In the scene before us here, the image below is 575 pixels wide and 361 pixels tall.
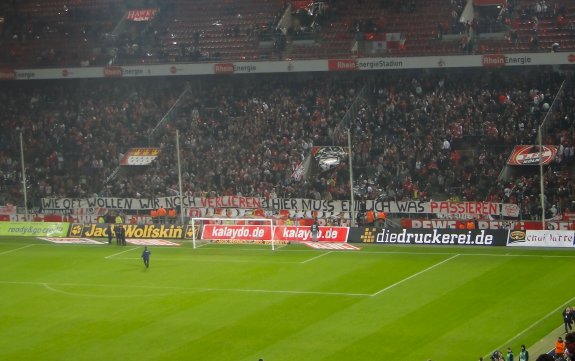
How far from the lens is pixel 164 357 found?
3431 cm

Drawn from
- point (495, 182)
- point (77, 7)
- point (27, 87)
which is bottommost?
point (495, 182)

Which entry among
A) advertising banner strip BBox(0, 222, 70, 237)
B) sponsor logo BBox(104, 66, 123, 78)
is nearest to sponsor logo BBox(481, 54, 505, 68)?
sponsor logo BBox(104, 66, 123, 78)

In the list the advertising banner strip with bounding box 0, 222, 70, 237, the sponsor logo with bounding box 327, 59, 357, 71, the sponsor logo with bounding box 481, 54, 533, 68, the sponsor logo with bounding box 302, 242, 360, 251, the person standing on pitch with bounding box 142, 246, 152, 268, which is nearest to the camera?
the person standing on pitch with bounding box 142, 246, 152, 268

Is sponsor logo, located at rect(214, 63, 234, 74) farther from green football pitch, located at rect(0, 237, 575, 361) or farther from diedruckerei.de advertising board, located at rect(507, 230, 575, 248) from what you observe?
diedruckerei.de advertising board, located at rect(507, 230, 575, 248)

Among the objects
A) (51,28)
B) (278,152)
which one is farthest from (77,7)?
(278,152)

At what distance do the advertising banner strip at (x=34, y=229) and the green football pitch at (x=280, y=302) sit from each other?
460cm

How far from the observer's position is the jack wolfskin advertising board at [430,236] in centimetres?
4997

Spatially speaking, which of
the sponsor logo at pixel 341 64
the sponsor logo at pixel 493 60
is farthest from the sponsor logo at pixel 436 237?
the sponsor logo at pixel 341 64

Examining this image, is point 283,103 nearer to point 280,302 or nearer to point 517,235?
point 517,235

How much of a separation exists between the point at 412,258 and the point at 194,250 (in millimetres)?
11114

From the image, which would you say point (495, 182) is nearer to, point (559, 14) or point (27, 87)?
point (559, 14)

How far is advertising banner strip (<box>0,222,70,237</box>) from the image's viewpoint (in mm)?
58875

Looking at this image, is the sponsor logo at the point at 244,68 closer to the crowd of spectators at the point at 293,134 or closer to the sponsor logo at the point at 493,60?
the crowd of spectators at the point at 293,134

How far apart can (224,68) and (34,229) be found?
14392mm
